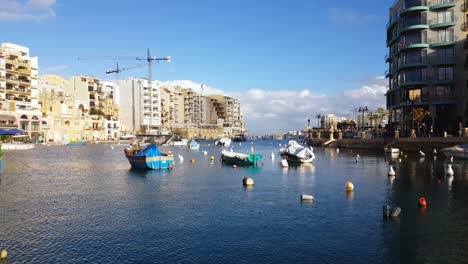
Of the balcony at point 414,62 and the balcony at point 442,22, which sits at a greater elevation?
the balcony at point 442,22

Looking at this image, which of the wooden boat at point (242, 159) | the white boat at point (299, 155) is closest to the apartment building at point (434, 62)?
the white boat at point (299, 155)

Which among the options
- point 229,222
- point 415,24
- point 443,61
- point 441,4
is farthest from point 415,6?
point 229,222

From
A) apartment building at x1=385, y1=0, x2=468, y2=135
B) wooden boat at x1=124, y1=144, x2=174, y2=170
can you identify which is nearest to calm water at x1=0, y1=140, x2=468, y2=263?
wooden boat at x1=124, y1=144, x2=174, y2=170

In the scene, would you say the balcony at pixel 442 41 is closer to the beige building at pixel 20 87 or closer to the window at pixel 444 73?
the window at pixel 444 73

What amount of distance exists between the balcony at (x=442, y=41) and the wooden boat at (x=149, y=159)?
60399mm

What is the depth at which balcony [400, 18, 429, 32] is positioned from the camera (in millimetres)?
86250

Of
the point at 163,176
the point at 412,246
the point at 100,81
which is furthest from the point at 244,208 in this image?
the point at 100,81

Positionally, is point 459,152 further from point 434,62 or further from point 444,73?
point 434,62

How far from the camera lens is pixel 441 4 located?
8469 cm

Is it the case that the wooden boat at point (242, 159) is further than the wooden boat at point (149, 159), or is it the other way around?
the wooden boat at point (242, 159)

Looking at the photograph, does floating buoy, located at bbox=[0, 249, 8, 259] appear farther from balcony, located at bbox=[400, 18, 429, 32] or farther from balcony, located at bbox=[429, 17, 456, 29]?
balcony, located at bbox=[429, 17, 456, 29]

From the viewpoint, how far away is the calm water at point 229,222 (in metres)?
18.7

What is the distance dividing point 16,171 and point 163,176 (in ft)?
60.9

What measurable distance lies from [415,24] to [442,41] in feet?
20.9
